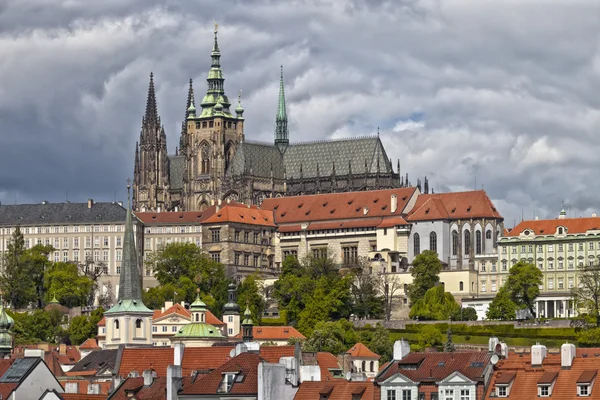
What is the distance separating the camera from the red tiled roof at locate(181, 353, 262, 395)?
72.1m

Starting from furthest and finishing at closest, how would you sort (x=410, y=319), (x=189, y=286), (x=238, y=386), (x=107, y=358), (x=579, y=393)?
(x=189, y=286), (x=410, y=319), (x=107, y=358), (x=238, y=386), (x=579, y=393)

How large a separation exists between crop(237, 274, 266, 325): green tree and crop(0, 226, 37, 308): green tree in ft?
Answer: 69.3

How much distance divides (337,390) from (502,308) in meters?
97.9

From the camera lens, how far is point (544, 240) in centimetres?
18075

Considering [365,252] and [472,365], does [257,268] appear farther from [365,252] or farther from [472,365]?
[472,365]

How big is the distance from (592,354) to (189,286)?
11105 centimetres

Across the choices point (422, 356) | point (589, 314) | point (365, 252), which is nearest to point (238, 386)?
point (422, 356)

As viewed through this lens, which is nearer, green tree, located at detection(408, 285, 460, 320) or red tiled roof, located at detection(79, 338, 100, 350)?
red tiled roof, located at detection(79, 338, 100, 350)

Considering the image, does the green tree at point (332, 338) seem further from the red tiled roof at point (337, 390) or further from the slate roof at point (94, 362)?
the red tiled roof at point (337, 390)

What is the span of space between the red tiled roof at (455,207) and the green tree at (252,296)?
57.8 ft

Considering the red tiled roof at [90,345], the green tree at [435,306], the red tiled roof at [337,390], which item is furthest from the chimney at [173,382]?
the green tree at [435,306]

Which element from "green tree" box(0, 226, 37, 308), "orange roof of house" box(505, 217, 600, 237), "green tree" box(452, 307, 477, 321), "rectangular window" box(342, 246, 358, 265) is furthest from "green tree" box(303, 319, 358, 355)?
"green tree" box(0, 226, 37, 308)

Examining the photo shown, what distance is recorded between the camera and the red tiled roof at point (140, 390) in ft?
248

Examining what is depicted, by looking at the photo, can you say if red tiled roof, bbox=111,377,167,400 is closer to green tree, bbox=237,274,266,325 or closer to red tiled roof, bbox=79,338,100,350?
red tiled roof, bbox=79,338,100,350
